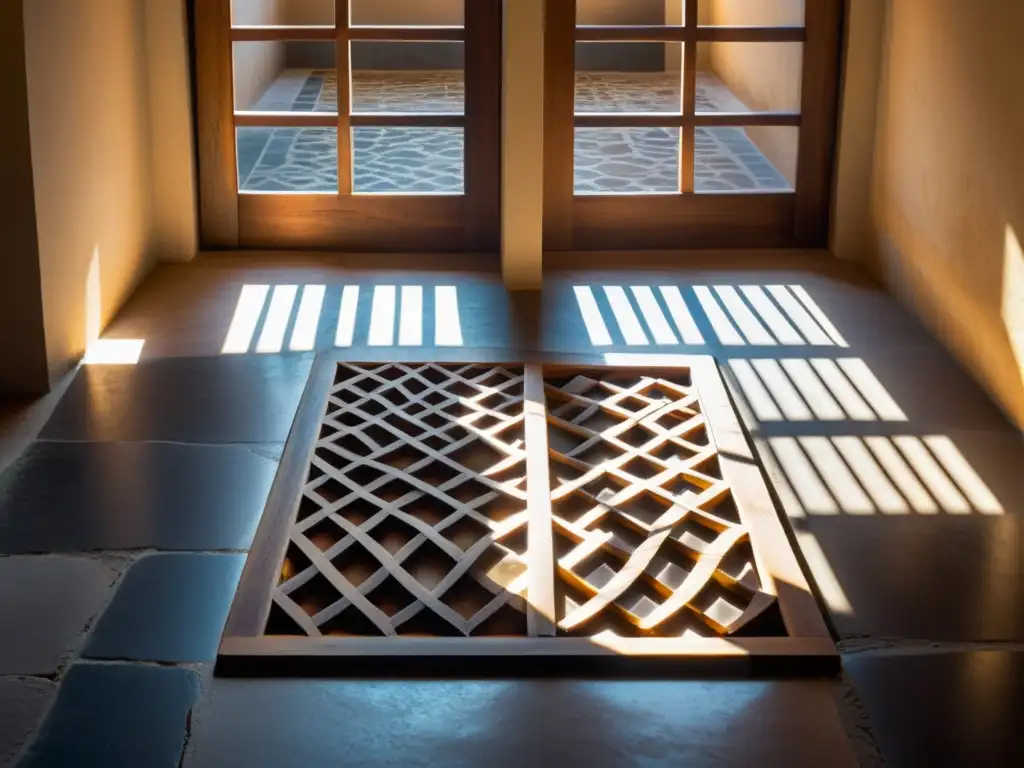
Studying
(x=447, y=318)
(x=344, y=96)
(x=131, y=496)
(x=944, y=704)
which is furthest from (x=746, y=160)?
(x=944, y=704)

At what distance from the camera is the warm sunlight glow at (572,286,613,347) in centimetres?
480

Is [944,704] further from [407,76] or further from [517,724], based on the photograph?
[407,76]

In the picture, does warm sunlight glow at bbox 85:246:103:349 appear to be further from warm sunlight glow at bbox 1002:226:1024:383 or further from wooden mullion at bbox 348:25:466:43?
warm sunlight glow at bbox 1002:226:1024:383

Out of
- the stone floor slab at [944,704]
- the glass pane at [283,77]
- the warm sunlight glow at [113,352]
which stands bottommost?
the stone floor slab at [944,704]

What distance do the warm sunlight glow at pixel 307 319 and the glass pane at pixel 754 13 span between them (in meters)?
2.25

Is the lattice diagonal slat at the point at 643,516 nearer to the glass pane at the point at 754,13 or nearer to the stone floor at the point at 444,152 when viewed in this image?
the stone floor at the point at 444,152

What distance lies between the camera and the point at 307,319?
196 inches

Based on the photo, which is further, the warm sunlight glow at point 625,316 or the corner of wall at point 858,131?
the corner of wall at point 858,131

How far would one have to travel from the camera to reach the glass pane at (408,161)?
23.0ft

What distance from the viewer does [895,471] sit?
12.4 feet

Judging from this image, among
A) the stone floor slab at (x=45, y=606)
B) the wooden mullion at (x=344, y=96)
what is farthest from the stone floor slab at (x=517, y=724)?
the wooden mullion at (x=344, y=96)

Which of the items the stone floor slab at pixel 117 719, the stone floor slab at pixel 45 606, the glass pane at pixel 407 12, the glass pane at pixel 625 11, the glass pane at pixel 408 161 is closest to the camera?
the stone floor slab at pixel 117 719

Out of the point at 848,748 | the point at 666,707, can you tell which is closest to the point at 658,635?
the point at 666,707

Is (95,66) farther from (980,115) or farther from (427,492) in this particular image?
(980,115)
